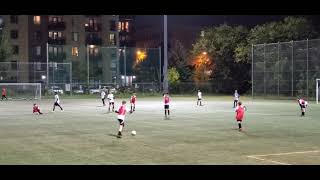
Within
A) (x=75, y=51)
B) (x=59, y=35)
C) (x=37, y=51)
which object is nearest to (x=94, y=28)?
(x=59, y=35)

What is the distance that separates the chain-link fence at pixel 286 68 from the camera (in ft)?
205

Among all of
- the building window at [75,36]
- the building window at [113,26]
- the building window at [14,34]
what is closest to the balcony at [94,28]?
the building window at [75,36]

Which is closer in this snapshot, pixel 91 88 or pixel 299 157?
pixel 299 157

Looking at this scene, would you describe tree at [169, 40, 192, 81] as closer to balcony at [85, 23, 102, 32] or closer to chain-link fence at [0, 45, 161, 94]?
chain-link fence at [0, 45, 161, 94]

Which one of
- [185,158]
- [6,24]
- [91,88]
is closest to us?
[185,158]

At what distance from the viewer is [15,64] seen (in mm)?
75188

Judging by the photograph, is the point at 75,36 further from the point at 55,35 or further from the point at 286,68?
the point at 286,68

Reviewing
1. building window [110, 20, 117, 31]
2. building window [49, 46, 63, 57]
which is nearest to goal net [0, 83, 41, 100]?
building window [49, 46, 63, 57]

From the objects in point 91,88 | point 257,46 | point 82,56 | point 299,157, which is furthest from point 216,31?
point 299,157

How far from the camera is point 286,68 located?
6644 cm

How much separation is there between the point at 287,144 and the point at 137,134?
23.4ft

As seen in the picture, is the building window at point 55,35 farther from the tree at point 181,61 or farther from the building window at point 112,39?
the tree at point 181,61

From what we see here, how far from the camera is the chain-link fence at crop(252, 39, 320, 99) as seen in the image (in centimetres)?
6253
